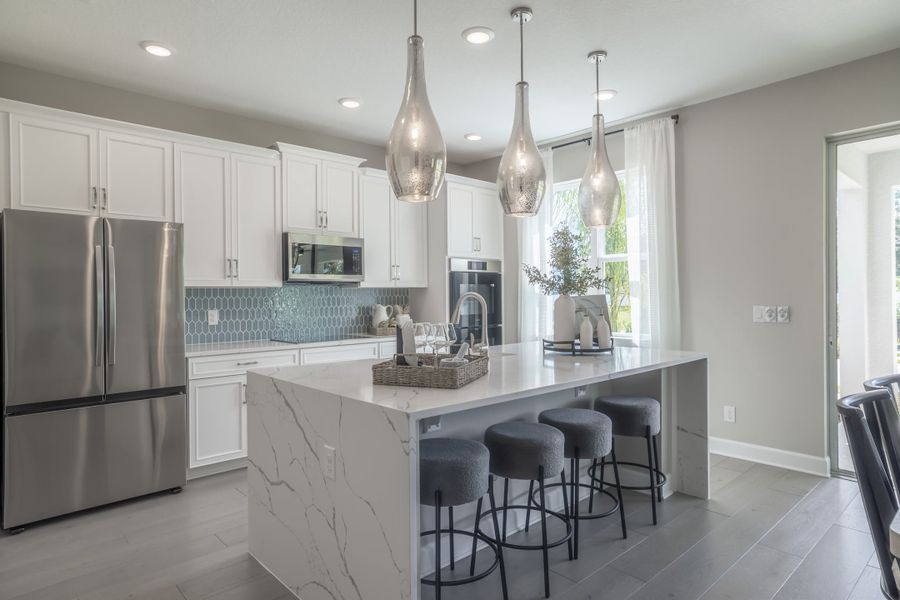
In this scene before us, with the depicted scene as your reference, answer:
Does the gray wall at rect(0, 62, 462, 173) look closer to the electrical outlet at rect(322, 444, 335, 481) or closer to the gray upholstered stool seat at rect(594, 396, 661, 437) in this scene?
the electrical outlet at rect(322, 444, 335, 481)

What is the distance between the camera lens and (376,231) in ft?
16.2

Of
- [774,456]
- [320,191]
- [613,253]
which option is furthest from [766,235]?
[320,191]

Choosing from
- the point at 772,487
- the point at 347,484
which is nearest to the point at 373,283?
the point at 347,484

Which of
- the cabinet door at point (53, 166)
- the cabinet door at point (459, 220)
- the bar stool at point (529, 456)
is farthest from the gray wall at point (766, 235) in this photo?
the cabinet door at point (53, 166)

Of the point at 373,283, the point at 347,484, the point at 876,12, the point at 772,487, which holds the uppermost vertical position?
the point at 876,12

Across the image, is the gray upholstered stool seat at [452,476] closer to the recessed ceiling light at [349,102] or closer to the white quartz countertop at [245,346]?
the white quartz countertop at [245,346]

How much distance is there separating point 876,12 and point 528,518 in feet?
10.7

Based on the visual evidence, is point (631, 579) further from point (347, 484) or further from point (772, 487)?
point (772, 487)

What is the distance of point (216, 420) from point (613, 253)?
3570mm

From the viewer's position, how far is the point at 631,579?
7.52ft

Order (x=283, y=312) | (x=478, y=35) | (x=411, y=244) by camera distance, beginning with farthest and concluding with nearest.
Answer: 1. (x=411, y=244)
2. (x=283, y=312)
3. (x=478, y=35)

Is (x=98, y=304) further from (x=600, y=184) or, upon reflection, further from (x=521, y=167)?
(x=600, y=184)

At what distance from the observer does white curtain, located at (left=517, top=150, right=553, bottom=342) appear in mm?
5262

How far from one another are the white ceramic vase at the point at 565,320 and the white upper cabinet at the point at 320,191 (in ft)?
7.28
